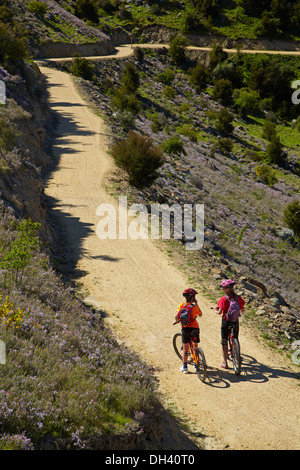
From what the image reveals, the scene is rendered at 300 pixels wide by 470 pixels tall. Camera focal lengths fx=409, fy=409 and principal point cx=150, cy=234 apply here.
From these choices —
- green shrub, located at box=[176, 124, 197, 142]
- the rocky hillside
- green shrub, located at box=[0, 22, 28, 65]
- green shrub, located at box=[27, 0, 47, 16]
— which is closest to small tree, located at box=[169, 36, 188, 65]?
the rocky hillside

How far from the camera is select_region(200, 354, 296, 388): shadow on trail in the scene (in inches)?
321

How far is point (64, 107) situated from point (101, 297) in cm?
2535

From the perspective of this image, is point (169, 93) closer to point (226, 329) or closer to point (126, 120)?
point (126, 120)

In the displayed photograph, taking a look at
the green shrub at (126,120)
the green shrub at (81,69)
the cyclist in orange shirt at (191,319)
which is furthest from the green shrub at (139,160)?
the green shrub at (81,69)

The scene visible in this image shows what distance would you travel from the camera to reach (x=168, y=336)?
32.3 feet

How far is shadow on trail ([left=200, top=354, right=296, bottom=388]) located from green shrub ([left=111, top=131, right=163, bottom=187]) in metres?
11.8

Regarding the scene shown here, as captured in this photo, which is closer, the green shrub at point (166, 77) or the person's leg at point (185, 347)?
the person's leg at point (185, 347)

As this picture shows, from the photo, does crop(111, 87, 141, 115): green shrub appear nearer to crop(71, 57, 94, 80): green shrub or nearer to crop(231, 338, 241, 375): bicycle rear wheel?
crop(71, 57, 94, 80): green shrub

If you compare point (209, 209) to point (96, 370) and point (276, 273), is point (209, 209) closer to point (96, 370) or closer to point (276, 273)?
point (276, 273)

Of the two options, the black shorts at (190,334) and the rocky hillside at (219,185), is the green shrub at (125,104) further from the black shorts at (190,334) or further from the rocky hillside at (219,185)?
the black shorts at (190,334)

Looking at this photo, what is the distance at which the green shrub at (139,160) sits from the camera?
1914cm
